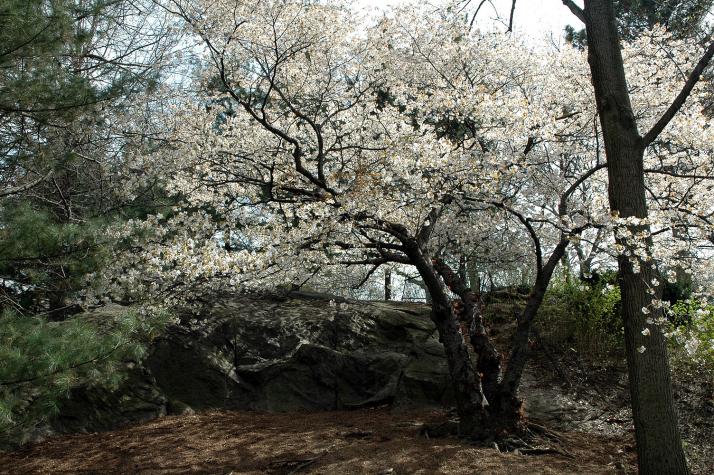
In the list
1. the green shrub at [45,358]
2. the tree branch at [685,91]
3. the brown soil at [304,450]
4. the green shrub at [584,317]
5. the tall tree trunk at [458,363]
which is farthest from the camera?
the green shrub at [584,317]

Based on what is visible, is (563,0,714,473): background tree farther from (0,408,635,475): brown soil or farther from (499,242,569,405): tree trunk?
(499,242,569,405): tree trunk

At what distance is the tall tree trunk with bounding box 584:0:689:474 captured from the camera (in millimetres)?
4344

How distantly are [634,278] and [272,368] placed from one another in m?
4.70

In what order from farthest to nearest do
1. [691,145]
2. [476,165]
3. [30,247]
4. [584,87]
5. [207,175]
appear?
[584,87] < [207,175] < [691,145] < [476,165] < [30,247]

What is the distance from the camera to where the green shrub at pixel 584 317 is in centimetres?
765

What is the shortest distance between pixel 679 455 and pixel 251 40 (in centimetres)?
506

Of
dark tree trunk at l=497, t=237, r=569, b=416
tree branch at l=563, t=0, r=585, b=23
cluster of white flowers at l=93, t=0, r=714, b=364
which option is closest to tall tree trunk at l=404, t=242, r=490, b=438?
dark tree trunk at l=497, t=237, r=569, b=416

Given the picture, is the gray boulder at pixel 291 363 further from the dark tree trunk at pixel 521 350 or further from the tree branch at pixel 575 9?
the tree branch at pixel 575 9

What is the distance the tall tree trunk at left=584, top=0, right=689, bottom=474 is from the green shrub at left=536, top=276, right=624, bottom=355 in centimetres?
313

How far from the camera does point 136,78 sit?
666 centimetres

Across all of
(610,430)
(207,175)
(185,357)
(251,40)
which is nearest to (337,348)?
(185,357)

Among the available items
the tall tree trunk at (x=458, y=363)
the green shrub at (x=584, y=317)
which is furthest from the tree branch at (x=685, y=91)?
the green shrub at (x=584, y=317)

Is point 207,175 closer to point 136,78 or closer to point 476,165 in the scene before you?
point 136,78

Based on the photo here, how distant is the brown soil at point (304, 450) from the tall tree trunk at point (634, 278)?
69 cm
